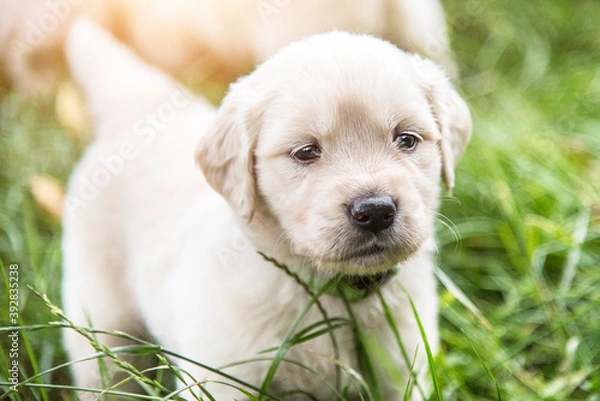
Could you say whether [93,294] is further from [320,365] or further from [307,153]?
[307,153]

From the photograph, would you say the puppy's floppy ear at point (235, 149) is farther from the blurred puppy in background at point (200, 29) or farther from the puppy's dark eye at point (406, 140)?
the blurred puppy in background at point (200, 29)

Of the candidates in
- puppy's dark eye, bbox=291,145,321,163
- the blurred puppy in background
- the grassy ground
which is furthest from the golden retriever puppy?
the blurred puppy in background

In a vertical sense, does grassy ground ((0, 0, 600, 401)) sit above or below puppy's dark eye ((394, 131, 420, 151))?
below

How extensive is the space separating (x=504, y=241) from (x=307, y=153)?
167 centimetres

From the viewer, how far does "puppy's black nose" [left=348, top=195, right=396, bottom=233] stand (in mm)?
2146

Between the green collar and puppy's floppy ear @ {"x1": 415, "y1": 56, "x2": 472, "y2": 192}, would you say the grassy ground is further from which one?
puppy's floppy ear @ {"x1": 415, "y1": 56, "x2": 472, "y2": 192}

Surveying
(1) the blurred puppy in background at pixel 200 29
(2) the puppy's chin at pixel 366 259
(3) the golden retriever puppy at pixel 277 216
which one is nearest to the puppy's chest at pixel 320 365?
(3) the golden retriever puppy at pixel 277 216

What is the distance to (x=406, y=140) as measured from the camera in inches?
93.2

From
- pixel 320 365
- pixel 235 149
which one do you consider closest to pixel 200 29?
pixel 235 149

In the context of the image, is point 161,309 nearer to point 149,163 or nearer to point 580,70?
point 149,163

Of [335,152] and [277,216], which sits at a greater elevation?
[335,152]

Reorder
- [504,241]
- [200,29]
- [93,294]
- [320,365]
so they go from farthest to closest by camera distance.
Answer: [200,29] < [504,241] < [93,294] < [320,365]

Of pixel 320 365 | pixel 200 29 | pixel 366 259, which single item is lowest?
pixel 320 365

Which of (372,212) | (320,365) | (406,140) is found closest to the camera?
(372,212)
